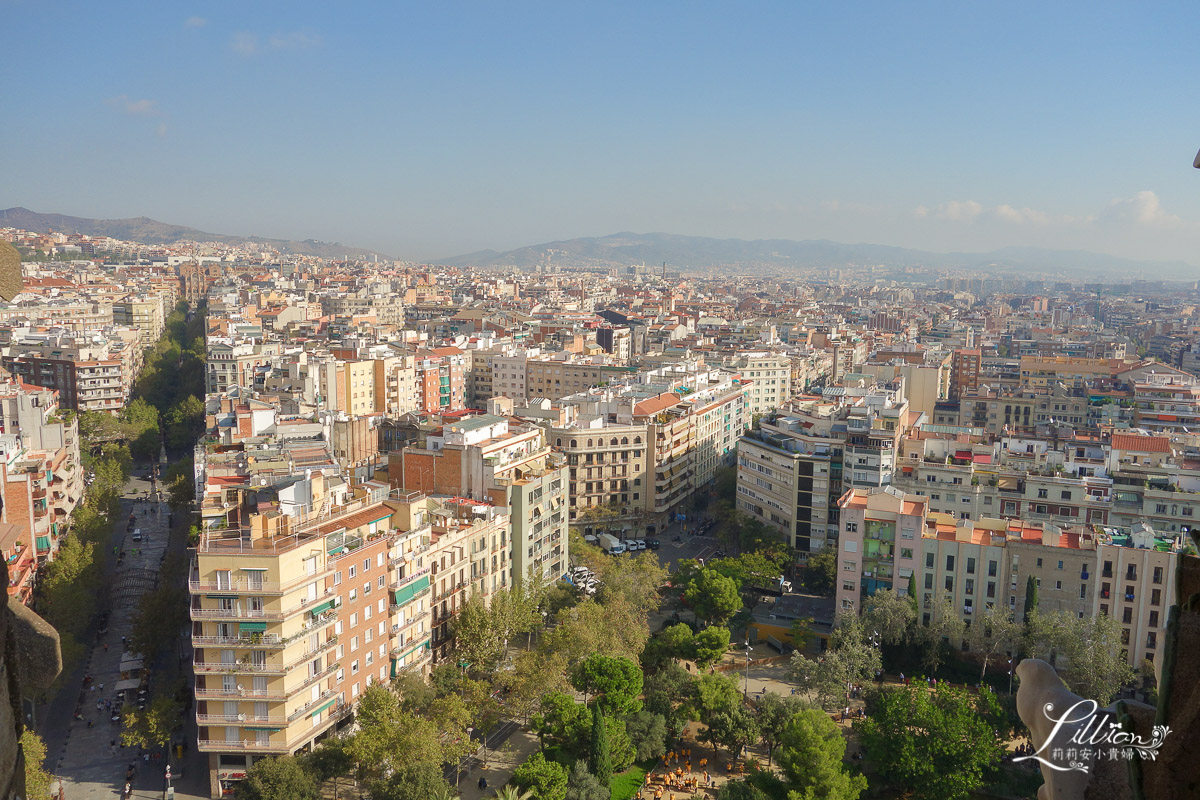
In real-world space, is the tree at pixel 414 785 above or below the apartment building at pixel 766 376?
below

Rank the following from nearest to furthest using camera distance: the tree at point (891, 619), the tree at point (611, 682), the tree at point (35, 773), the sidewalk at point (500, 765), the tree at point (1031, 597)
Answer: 1. the tree at point (35, 773)
2. the sidewalk at point (500, 765)
3. the tree at point (611, 682)
4. the tree at point (1031, 597)
5. the tree at point (891, 619)

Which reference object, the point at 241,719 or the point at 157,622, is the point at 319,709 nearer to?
the point at 241,719

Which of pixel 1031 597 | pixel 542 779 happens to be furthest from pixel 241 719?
pixel 1031 597

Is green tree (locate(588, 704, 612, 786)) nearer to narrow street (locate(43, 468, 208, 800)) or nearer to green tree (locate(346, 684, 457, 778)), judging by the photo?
green tree (locate(346, 684, 457, 778))

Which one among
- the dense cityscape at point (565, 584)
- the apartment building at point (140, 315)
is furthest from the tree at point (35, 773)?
the apartment building at point (140, 315)

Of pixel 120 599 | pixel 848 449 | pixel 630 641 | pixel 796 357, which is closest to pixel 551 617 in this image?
pixel 630 641

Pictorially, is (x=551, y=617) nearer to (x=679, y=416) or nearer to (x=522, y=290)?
(x=679, y=416)

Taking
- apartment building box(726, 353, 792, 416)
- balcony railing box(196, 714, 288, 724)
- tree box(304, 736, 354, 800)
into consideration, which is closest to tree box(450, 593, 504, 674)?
tree box(304, 736, 354, 800)

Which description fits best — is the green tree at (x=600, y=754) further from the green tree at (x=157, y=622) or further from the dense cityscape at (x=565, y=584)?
the green tree at (x=157, y=622)
